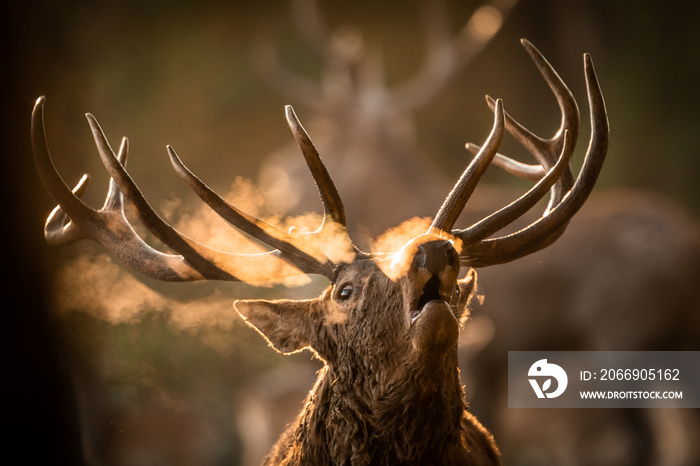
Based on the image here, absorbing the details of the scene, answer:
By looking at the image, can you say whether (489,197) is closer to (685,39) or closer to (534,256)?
(534,256)

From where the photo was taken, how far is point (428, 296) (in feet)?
4.34

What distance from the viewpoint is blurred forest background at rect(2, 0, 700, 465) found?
108 inches

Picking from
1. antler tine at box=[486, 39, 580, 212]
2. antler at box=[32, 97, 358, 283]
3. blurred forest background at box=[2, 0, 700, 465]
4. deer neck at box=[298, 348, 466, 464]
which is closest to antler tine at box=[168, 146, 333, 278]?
antler at box=[32, 97, 358, 283]

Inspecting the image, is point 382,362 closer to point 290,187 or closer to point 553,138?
point 553,138

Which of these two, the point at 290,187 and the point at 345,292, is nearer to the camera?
the point at 345,292

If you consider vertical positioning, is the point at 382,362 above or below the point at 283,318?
below

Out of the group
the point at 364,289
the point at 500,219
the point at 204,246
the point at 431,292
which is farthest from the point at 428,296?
the point at 204,246

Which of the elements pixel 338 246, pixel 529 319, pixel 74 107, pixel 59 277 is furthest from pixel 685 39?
pixel 59 277

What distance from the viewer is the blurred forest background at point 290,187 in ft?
8.98

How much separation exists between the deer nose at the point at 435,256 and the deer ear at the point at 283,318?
1.26ft

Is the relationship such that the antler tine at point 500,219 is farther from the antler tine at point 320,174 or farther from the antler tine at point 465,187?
the antler tine at point 320,174

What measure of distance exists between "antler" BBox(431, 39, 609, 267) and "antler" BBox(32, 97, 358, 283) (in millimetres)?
290

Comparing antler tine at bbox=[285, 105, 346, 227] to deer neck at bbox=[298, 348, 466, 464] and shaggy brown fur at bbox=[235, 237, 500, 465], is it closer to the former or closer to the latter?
shaggy brown fur at bbox=[235, 237, 500, 465]

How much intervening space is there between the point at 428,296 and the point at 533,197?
17.9 inches
